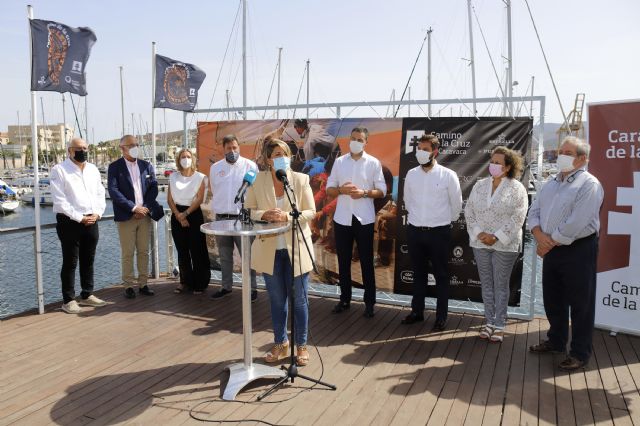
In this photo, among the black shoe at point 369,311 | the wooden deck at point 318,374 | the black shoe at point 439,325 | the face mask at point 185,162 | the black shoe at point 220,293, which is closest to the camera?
the wooden deck at point 318,374

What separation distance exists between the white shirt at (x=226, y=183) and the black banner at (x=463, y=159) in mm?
1791

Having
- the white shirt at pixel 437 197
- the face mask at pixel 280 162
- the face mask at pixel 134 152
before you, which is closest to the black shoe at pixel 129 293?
the face mask at pixel 134 152

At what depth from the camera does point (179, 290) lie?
19.1ft

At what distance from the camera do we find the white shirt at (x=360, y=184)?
468cm

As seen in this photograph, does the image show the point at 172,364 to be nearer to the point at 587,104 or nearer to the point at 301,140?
the point at 301,140

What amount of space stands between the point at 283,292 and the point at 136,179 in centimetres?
282

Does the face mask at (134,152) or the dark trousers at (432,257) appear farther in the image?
the face mask at (134,152)

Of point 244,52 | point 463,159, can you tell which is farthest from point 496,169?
point 244,52

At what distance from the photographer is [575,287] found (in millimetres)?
3566

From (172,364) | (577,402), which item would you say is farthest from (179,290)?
(577,402)

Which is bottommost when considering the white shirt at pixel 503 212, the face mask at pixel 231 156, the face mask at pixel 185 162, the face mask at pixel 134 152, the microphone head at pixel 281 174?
the white shirt at pixel 503 212

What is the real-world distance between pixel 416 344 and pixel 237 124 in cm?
353

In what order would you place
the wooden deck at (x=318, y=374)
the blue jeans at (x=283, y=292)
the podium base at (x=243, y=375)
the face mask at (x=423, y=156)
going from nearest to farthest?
the wooden deck at (x=318, y=374) < the podium base at (x=243, y=375) < the blue jeans at (x=283, y=292) < the face mask at (x=423, y=156)

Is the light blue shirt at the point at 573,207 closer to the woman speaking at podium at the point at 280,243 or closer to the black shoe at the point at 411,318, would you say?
the black shoe at the point at 411,318
